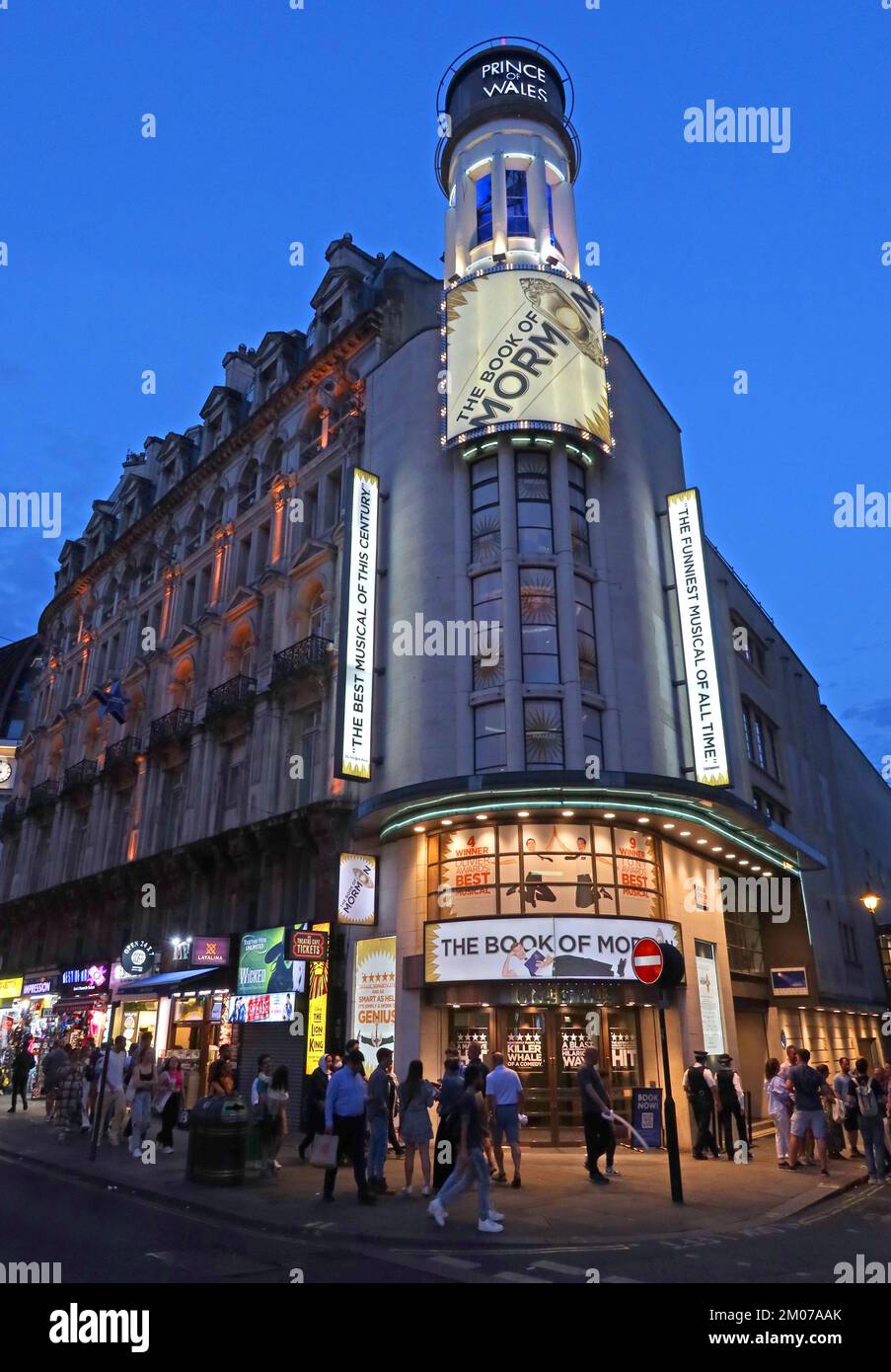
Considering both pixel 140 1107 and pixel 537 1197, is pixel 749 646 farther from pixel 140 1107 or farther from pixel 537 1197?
pixel 140 1107

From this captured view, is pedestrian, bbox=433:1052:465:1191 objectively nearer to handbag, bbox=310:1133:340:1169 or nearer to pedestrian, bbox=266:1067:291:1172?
handbag, bbox=310:1133:340:1169

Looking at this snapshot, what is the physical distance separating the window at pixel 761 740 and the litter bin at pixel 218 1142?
875 inches

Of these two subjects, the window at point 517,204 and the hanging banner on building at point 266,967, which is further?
the window at point 517,204

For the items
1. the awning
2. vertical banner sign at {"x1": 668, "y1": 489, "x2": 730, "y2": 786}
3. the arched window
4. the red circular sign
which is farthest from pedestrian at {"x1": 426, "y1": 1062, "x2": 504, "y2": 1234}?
the arched window

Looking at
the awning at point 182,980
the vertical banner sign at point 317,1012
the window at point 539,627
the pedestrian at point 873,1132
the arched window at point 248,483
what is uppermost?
the arched window at point 248,483

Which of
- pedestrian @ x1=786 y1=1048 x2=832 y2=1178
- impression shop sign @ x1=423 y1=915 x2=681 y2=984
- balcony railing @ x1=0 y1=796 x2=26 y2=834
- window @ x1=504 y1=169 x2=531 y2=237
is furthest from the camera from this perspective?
balcony railing @ x1=0 y1=796 x2=26 y2=834

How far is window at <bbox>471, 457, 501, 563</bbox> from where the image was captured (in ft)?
82.5

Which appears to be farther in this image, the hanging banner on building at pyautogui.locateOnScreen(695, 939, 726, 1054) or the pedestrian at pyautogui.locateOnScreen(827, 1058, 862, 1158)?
the hanging banner on building at pyautogui.locateOnScreen(695, 939, 726, 1054)

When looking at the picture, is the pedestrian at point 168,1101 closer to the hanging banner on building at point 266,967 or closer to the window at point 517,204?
the hanging banner on building at point 266,967

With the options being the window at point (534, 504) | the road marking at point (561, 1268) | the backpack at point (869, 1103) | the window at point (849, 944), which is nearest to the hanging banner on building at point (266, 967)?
the window at point (534, 504)

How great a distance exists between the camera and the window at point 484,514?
25.1m

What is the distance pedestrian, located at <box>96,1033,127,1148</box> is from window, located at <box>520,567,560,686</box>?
42.4 ft
